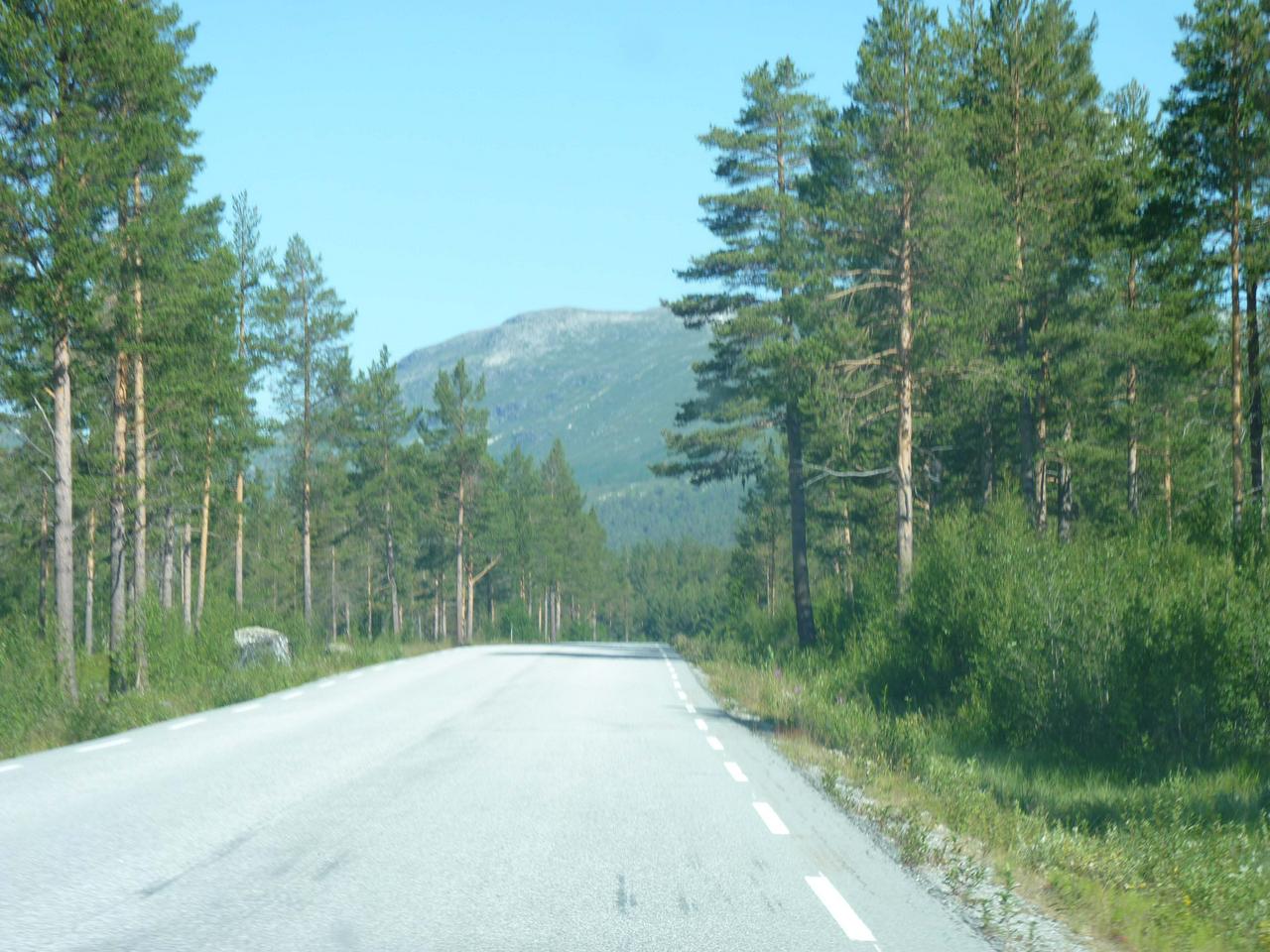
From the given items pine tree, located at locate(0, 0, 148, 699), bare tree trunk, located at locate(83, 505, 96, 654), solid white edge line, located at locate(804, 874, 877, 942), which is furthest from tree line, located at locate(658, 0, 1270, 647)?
bare tree trunk, located at locate(83, 505, 96, 654)

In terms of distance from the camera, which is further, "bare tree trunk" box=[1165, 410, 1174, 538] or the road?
"bare tree trunk" box=[1165, 410, 1174, 538]

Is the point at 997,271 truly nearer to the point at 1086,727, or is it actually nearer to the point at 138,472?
the point at 1086,727

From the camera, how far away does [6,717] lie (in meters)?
16.6

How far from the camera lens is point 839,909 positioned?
6.85 m

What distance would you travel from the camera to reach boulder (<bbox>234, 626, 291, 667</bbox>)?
96.2 ft

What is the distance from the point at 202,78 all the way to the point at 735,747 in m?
22.1

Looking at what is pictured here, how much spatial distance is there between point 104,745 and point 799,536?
2464 cm

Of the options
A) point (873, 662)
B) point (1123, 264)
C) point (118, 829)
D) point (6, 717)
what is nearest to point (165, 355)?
point (6, 717)

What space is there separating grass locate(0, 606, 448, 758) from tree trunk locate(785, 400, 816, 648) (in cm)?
1268

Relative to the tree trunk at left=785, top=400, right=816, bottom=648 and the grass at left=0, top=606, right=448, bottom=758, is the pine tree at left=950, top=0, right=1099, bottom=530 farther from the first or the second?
the grass at left=0, top=606, right=448, bottom=758

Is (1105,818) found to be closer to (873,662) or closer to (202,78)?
(873,662)

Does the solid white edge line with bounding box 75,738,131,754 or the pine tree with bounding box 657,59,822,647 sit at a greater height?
the pine tree with bounding box 657,59,822,647

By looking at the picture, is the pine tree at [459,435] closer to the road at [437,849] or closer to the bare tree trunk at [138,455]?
the bare tree trunk at [138,455]

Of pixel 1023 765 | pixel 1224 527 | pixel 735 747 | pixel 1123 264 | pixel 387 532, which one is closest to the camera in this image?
pixel 1023 765
